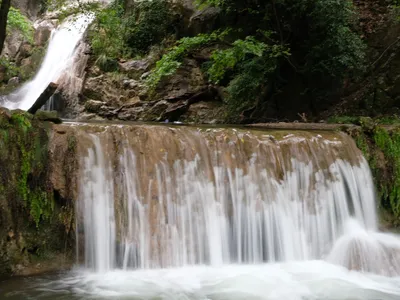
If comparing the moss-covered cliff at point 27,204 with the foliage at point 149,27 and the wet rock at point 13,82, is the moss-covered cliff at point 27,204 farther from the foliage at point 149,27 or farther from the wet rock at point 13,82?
the wet rock at point 13,82

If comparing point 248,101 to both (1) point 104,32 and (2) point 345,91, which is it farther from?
(1) point 104,32

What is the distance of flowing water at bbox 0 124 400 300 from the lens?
5.25 meters

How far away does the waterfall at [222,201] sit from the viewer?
5.77m

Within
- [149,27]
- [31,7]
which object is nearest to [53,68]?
[149,27]

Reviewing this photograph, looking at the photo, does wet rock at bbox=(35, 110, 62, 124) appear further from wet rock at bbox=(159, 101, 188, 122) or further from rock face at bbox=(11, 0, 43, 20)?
rock face at bbox=(11, 0, 43, 20)

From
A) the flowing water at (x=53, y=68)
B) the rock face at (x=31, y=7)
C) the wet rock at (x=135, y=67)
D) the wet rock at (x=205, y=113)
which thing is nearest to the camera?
the wet rock at (x=205, y=113)

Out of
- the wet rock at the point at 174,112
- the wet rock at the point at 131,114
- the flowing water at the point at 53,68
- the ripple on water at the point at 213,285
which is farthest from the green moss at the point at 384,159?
the flowing water at the point at 53,68

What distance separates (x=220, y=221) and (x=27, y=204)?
2.85 m

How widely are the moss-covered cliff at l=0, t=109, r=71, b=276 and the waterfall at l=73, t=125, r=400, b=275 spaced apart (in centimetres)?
40

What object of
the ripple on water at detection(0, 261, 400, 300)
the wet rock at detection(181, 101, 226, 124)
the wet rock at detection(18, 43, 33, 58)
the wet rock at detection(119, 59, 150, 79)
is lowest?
the ripple on water at detection(0, 261, 400, 300)

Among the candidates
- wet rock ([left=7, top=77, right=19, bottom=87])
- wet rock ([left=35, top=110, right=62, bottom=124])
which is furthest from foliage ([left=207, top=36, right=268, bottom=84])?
wet rock ([left=7, top=77, right=19, bottom=87])

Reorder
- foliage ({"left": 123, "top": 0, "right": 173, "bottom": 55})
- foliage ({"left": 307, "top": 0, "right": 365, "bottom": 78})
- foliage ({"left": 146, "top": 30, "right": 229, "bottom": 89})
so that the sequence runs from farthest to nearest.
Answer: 1. foliage ({"left": 123, "top": 0, "right": 173, "bottom": 55})
2. foliage ({"left": 146, "top": 30, "right": 229, "bottom": 89})
3. foliage ({"left": 307, "top": 0, "right": 365, "bottom": 78})

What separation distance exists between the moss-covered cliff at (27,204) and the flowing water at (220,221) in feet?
0.89

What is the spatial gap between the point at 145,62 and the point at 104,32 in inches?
120
